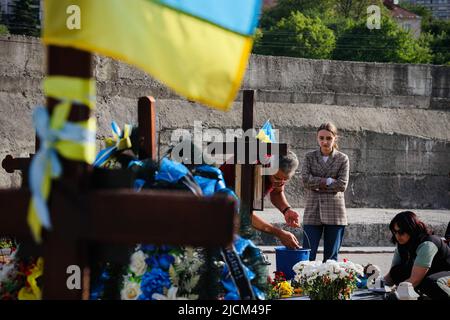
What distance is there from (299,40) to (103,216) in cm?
3973

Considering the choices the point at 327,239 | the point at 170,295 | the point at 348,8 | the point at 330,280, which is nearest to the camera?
the point at 170,295

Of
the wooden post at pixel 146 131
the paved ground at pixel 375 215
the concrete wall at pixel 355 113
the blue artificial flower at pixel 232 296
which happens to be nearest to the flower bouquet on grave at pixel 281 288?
the wooden post at pixel 146 131

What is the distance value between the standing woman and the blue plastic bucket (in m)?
0.61

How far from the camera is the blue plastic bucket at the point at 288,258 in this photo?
6.91 meters

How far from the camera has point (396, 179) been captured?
14.7 m

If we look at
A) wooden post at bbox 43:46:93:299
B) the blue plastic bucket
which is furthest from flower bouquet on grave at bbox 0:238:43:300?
the blue plastic bucket

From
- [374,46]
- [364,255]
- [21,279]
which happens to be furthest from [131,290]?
[374,46]

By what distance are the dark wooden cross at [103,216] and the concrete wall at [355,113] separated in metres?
10.6

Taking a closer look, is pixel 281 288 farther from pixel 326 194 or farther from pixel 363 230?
pixel 363 230

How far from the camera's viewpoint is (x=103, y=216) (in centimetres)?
238

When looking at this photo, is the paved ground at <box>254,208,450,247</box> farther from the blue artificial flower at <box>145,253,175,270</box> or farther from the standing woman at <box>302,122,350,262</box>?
the blue artificial flower at <box>145,253,175,270</box>

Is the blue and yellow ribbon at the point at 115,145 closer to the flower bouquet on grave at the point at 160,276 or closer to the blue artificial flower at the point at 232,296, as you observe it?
the flower bouquet on grave at the point at 160,276
